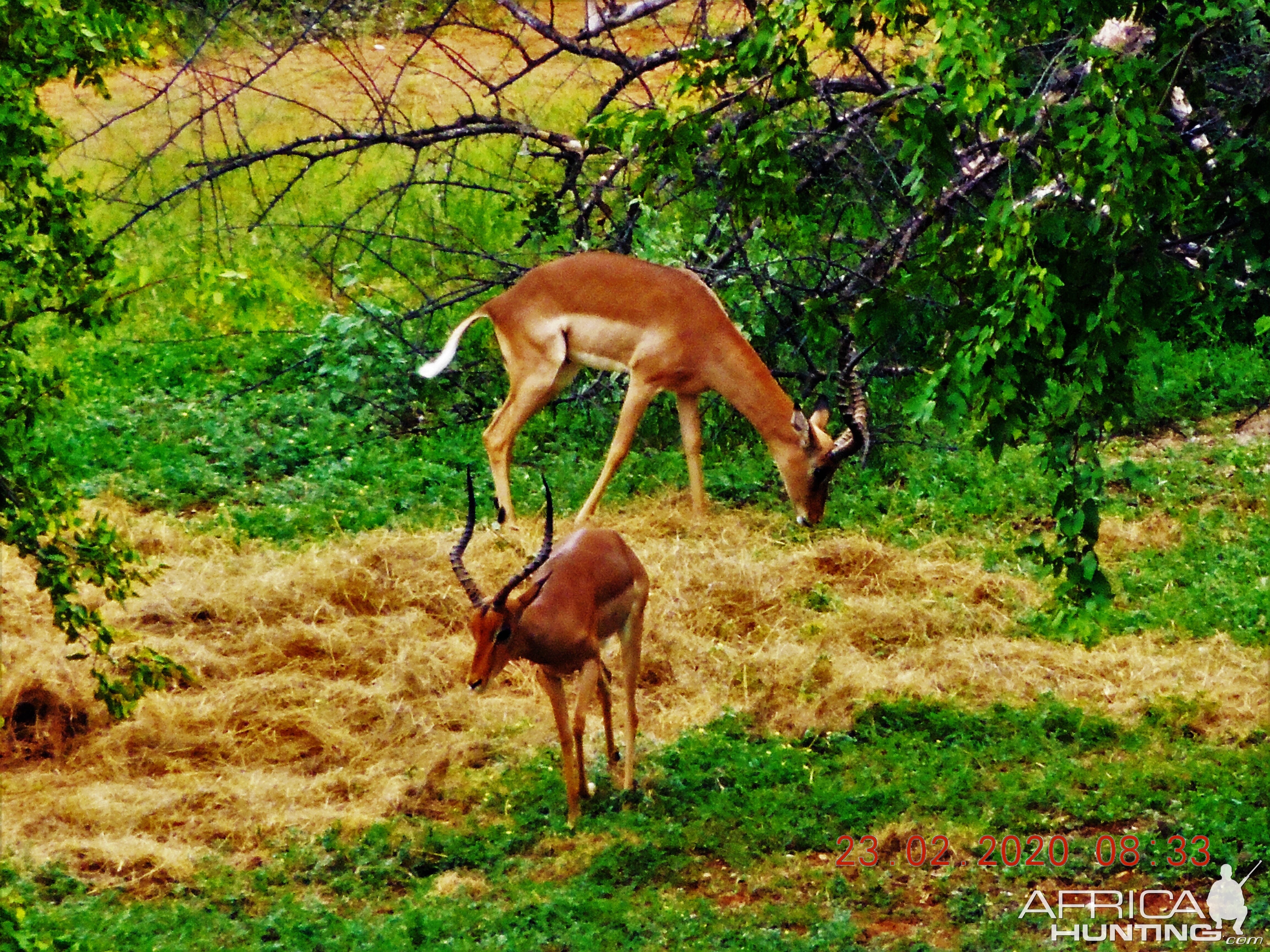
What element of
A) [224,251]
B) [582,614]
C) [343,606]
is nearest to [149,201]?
[224,251]

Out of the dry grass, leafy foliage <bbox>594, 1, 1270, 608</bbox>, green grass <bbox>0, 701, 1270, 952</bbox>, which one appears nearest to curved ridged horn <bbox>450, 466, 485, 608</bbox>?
green grass <bbox>0, 701, 1270, 952</bbox>

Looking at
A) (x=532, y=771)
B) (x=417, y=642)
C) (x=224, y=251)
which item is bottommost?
(x=532, y=771)

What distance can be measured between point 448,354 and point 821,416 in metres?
2.20

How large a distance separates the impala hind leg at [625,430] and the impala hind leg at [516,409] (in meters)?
0.33

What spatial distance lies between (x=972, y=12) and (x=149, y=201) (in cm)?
1321

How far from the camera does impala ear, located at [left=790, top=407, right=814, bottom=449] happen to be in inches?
305

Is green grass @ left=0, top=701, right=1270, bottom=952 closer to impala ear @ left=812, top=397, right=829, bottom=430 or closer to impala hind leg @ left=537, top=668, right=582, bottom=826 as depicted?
impala hind leg @ left=537, top=668, right=582, bottom=826

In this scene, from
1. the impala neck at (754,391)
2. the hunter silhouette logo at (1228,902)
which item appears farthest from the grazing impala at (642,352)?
the hunter silhouette logo at (1228,902)

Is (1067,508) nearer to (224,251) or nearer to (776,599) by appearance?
(776,599)

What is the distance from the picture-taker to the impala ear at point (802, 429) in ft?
25.4

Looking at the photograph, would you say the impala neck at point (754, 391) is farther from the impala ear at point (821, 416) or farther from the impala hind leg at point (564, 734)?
the impala hind leg at point (564, 734)

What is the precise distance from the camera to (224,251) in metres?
15.8
